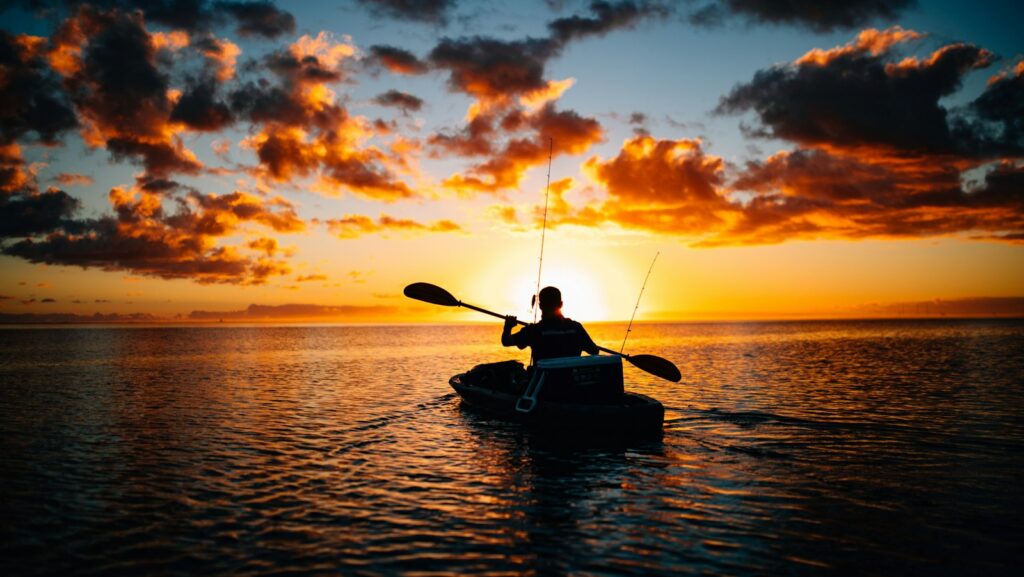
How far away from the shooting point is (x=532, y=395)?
15.8 meters

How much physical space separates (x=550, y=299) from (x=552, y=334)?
92cm

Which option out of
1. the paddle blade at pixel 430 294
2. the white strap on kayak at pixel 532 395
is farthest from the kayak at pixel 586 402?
the paddle blade at pixel 430 294

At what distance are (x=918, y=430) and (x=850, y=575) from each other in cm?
1236

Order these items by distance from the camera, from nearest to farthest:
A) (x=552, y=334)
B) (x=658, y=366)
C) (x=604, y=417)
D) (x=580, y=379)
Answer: (x=604, y=417) → (x=580, y=379) → (x=552, y=334) → (x=658, y=366)

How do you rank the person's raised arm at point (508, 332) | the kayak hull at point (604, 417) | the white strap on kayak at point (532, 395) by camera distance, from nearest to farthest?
the kayak hull at point (604, 417)
the person's raised arm at point (508, 332)
the white strap on kayak at point (532, 395)

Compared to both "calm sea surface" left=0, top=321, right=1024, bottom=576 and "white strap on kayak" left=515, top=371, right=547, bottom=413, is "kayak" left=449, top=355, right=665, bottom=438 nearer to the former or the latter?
"white strap on kayak" left=515, top=371, right=547, bottom=413

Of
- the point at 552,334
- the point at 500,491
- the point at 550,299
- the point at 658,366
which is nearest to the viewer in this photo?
the point at 500,491

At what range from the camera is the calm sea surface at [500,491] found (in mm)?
7887

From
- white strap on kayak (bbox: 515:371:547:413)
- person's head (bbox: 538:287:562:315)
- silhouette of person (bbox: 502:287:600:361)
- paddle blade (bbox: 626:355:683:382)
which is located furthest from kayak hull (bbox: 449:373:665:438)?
person's head (bbox: 538:287:562:315)

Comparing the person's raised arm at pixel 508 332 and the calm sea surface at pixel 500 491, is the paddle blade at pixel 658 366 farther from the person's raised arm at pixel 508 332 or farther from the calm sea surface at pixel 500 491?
the person's raised arm at pixel 508 332

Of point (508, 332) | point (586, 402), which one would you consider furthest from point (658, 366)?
point (508, 332)

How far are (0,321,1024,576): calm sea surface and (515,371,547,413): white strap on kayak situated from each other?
0.93m

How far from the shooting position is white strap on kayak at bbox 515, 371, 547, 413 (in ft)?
51.5

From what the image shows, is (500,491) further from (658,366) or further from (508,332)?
(658,366)
